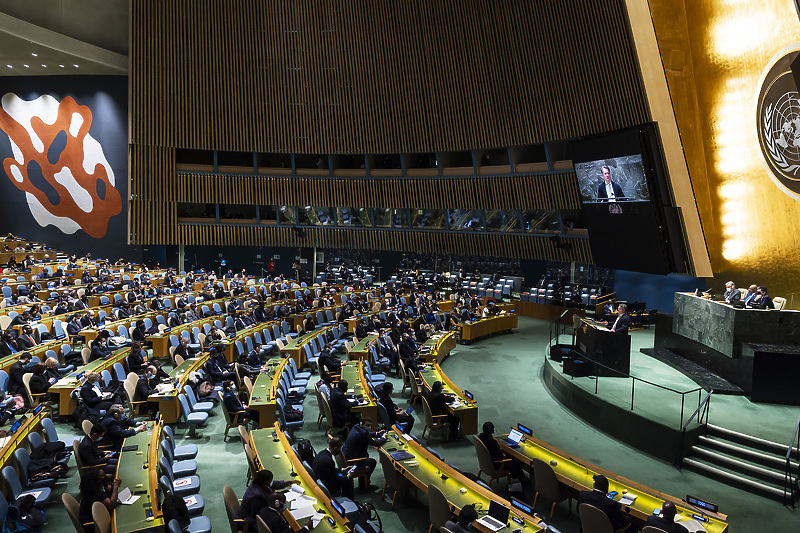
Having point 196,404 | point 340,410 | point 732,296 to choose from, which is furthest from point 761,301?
point 196,404

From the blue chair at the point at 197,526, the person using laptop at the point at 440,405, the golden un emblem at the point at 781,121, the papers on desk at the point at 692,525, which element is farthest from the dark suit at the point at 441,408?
the golden un emblem at the point at 781,121

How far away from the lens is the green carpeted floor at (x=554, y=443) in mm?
7238

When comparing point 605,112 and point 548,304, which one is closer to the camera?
point 605,112

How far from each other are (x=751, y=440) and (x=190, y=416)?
836 cm

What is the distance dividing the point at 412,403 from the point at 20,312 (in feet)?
31.8

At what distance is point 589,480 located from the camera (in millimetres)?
6988

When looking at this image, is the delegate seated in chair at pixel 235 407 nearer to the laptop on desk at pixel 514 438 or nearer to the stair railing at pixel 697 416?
the laptop on desk at pixel 514 438

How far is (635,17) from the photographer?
14742mm

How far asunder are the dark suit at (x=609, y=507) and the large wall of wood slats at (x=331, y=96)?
592 inches

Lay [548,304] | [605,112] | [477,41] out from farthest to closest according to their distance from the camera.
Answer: [548,304]
[477,41]
[605,112]

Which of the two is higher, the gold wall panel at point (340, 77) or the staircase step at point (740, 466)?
the gold wall panel at point (340, 77)

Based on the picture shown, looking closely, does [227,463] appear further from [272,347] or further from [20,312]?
[20,312]

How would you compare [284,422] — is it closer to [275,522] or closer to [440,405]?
[440,405]

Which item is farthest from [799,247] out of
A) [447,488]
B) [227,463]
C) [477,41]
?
[477,41]
